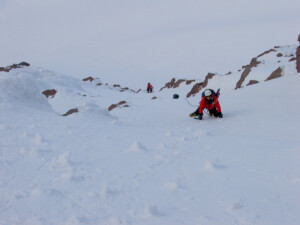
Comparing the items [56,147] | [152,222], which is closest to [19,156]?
[56,147]

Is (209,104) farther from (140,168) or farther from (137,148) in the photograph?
(140,168)

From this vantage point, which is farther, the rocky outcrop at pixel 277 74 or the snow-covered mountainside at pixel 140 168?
the rocky outcrop at pixel 277 74

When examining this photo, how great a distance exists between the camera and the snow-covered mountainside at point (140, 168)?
12.1ft

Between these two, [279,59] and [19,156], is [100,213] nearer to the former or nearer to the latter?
[19,156]

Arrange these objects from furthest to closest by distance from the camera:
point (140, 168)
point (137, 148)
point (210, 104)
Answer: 1. point (210, 104)
2. point (137, 148)
3. point (140, 168)

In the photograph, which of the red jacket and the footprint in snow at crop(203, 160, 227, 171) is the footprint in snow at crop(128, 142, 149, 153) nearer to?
the footprint in snow at crop(203, 160, 227, 171)

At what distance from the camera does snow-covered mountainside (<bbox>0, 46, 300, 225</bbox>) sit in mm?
3678

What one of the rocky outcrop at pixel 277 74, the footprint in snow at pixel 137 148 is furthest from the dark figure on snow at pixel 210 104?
the rocky outcrop at pixel 277 74

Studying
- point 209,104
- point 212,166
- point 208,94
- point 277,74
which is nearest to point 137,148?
point 212,166

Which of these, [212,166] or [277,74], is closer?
[212,166]

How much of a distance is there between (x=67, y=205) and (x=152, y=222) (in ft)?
3.91

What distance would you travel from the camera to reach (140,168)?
17.0 ft

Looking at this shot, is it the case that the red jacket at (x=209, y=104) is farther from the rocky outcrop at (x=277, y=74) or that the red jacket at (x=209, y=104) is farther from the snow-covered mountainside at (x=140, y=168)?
the rocky outcrop at (x=277, y=74)

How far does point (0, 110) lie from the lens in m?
7.82
